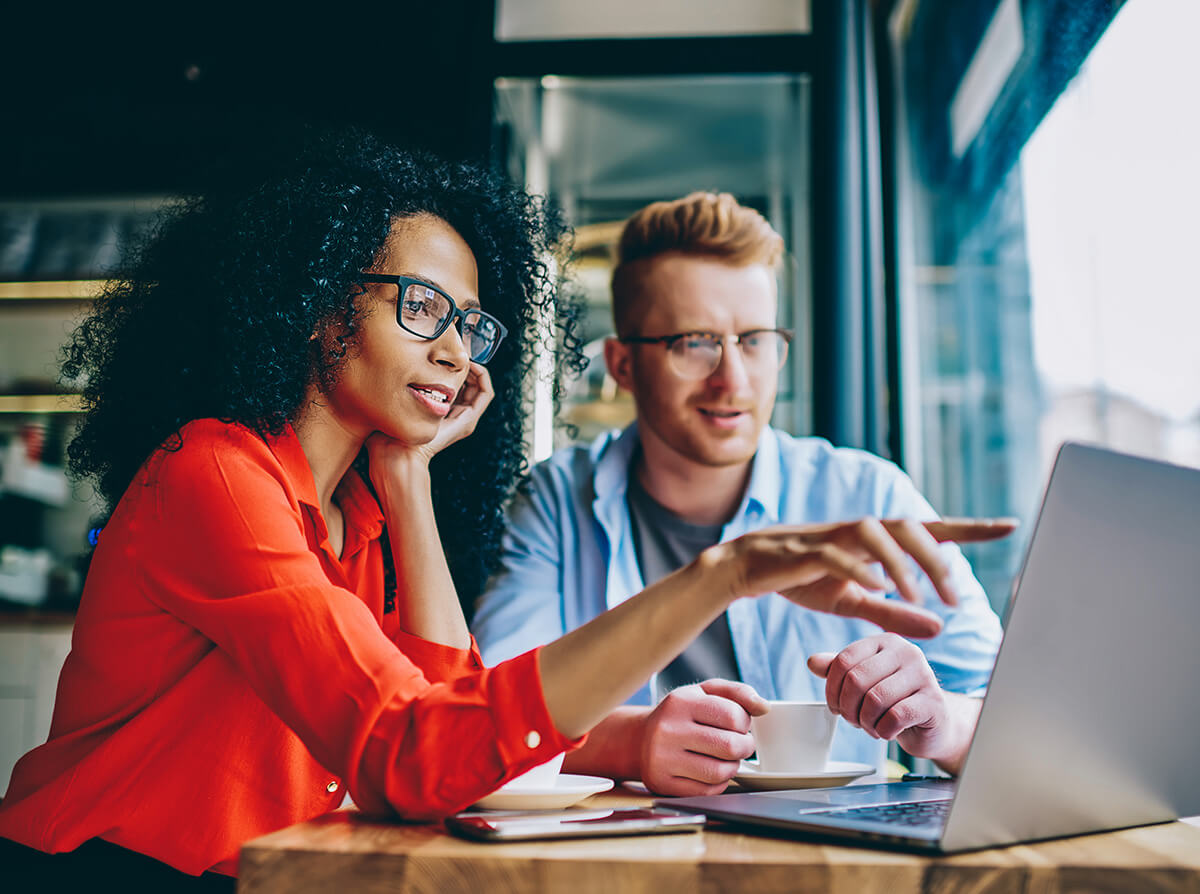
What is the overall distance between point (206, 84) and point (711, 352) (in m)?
1.98

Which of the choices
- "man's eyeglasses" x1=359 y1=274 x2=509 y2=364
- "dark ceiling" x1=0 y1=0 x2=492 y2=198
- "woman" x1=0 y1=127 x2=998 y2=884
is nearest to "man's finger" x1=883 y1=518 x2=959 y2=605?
"woman" x1=0 y1=127 x2=998 y2=884

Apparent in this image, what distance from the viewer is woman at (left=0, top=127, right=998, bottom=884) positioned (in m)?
0.69

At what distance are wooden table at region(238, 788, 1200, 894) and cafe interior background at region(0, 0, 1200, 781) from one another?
0.74 meters

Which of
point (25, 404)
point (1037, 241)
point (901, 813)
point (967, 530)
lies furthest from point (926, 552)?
point (25, 404)

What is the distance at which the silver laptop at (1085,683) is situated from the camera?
55 centimetres

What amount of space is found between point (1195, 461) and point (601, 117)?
214 centimetres

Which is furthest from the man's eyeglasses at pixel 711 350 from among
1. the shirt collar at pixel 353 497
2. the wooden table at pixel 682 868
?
the wooden table at pixel 682 868

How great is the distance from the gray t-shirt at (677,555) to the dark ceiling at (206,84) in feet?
3.45

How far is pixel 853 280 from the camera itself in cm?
220

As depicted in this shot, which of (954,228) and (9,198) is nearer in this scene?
(954,228)

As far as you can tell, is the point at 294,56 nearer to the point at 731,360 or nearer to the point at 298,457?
the point at 731,360

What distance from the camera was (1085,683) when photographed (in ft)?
1.95

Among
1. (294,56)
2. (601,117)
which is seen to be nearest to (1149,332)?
(601,117)

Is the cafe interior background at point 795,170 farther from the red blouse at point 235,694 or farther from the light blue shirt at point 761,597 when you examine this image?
the red blouse at point 235,694
